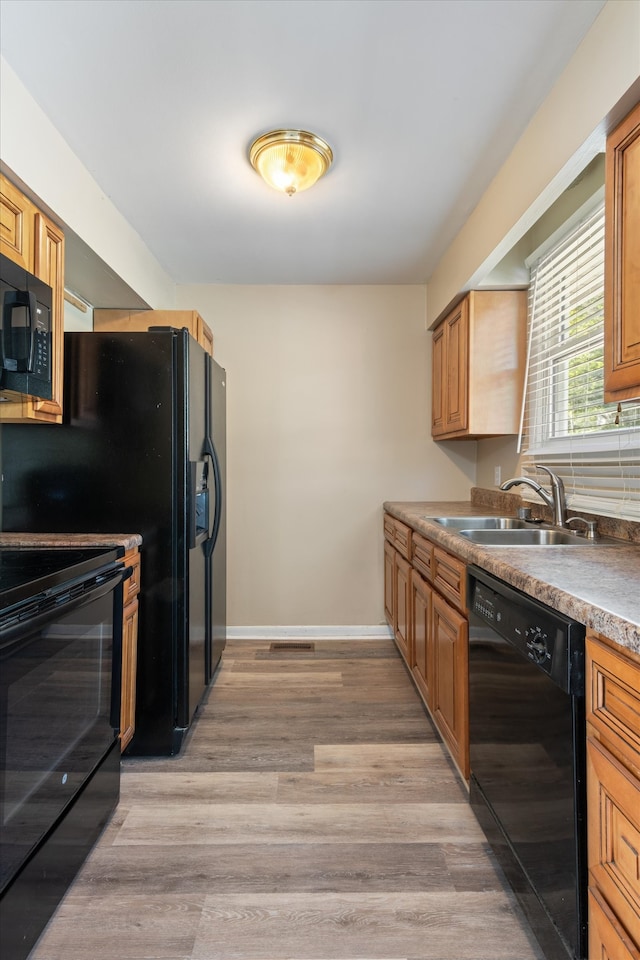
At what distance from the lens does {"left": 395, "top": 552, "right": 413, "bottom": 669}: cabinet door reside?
8.69ft

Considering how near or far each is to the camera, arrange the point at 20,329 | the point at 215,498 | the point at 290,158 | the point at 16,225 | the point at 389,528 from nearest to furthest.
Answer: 1. the point at 20,329
2. the point at 16,225
3. the point at 290,158
4. the point at 215,498
5. the point at 389,528

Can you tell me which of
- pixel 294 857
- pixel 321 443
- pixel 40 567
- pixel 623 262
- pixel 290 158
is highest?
pixel 290 158

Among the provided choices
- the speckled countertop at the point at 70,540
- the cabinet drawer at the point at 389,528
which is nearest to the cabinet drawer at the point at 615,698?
the speckled countertop at the point at 70,540

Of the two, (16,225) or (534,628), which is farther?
(16,225)

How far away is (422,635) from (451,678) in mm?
486

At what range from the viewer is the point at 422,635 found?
2.35 metres

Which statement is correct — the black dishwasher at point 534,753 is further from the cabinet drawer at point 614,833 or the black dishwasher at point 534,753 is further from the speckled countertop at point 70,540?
the speckled countertop at point 70,540

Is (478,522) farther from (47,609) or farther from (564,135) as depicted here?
(47,609)

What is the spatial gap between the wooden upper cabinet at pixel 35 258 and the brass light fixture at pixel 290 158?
86 cm

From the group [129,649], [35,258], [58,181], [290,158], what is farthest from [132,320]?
[129,649]

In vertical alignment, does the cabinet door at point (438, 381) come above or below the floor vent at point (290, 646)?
above

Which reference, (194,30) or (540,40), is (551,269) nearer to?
(540,40)

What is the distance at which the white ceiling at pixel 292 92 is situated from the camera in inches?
55.3

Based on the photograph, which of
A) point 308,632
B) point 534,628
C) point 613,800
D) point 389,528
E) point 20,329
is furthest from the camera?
point 308,632
